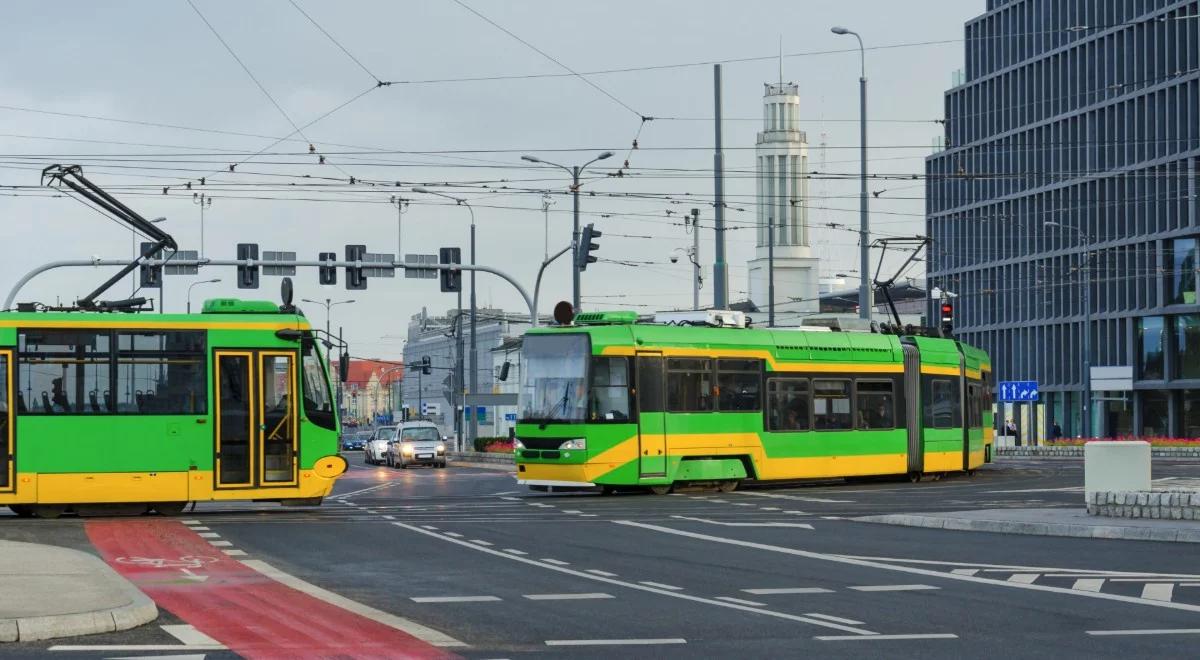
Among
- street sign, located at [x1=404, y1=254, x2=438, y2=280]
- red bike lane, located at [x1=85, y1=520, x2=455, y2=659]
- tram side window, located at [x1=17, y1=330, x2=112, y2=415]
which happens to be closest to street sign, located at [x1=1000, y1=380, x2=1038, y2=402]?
street sign, located at [x1=404, y1=254, x2=438, y2=280]

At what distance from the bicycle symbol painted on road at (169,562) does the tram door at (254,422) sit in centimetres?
816

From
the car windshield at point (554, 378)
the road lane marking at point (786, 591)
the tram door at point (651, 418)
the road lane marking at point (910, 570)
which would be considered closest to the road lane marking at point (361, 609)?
the road lane marking at point (786, 591)

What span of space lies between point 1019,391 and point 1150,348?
21235 millimetres

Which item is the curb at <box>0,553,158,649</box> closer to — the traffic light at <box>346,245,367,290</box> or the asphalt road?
the asphalt road

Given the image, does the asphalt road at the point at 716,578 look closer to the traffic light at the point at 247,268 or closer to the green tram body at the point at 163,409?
the green tram body at the point at 163,409

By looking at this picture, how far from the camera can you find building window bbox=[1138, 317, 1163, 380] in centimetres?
8638

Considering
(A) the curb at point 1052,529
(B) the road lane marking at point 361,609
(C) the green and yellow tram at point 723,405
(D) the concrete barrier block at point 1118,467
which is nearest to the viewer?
(B) the road lane marking at point 361,609

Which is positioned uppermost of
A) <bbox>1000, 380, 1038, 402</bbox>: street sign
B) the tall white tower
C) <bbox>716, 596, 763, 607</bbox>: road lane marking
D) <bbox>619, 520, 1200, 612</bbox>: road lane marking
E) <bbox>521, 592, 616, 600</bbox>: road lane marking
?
the tall white tower

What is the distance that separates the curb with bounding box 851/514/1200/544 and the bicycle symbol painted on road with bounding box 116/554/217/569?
32.5 feet

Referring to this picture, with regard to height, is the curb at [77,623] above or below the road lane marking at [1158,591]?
above

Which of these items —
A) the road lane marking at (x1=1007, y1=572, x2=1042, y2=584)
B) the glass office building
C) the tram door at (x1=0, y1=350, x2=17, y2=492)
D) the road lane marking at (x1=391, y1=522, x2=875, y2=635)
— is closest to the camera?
the road lane marking at (x1=391, y1=522, x2=875, y2=635)

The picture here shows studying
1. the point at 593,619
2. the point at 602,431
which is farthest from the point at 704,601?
the point at 602,431

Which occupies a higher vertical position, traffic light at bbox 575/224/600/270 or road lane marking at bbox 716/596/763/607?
traffic light at bbox 575/224/600/270

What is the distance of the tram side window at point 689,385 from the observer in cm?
3272
